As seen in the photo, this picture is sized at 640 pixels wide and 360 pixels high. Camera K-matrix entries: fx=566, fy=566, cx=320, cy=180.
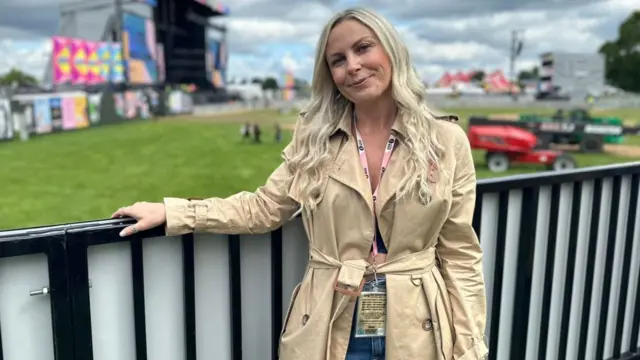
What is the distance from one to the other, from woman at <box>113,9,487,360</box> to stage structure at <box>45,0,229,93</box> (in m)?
41.2

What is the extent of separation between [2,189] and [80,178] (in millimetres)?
2136

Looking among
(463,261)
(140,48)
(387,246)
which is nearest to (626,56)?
(140,48)

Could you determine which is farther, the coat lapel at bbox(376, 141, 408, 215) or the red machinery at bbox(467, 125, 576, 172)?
the red machinery at bbox(467, 125, 576, 172)

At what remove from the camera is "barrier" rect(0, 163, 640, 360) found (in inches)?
61.2

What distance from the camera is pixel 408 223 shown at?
63.6 inches

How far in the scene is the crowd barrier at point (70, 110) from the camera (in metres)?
27.1

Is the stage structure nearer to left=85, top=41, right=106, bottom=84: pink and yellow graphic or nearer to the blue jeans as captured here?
left=85, top=41, right=106, bottom=84: pink and yellow graphic

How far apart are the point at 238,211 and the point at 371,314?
50cm

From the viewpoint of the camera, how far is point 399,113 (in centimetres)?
166

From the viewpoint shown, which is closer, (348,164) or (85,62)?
(348,164)

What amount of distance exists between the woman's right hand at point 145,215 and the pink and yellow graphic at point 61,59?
41.1 metres

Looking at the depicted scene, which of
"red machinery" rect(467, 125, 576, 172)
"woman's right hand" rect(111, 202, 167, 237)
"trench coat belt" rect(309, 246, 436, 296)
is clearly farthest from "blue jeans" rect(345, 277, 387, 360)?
"red machinery" rect(467, 125, 576, 172)

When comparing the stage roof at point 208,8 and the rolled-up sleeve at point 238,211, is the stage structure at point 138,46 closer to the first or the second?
the stage roof at point 208,8

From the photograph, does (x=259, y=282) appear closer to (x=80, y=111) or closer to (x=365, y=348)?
(x=365, y=348)
